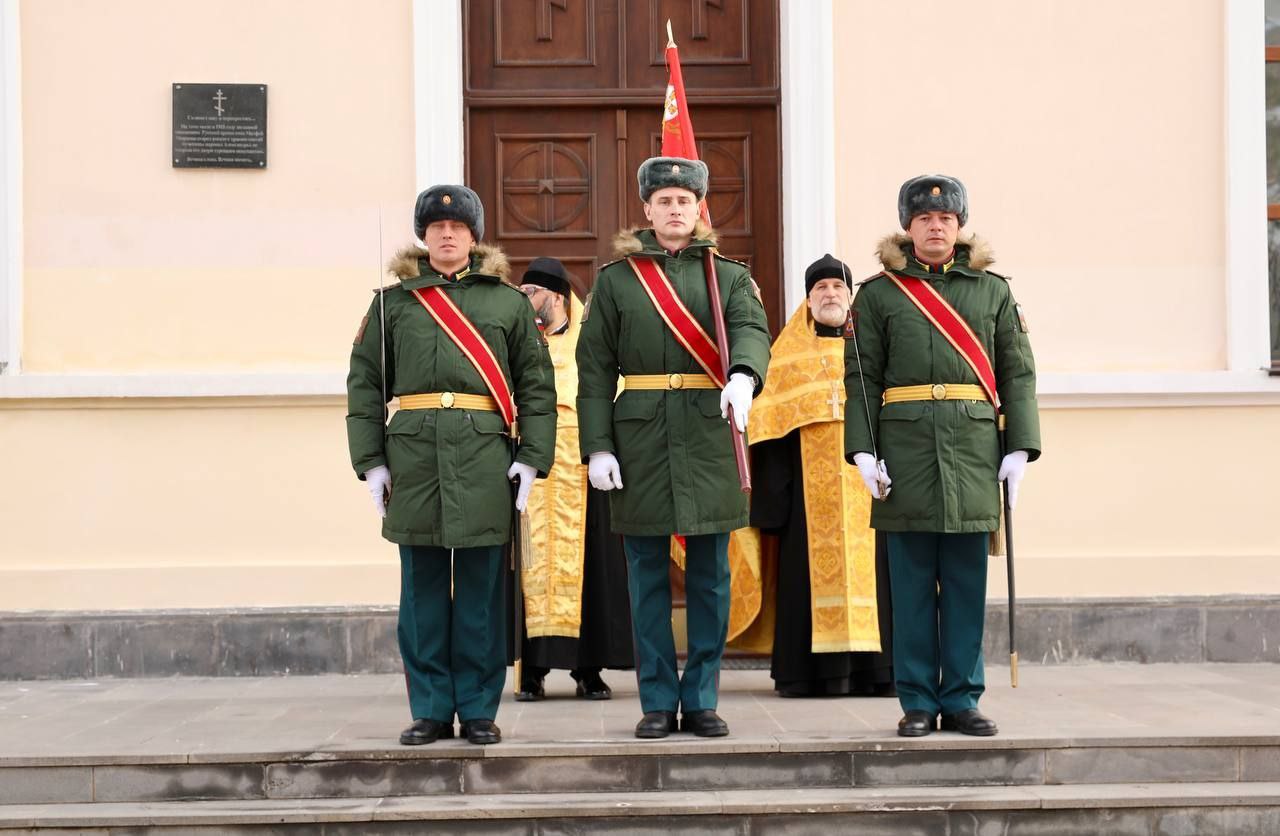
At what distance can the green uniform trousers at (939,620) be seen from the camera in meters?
5.54

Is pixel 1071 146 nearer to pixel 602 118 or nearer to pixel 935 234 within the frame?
pixel 602 118

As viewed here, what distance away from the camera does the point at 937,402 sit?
5527mm

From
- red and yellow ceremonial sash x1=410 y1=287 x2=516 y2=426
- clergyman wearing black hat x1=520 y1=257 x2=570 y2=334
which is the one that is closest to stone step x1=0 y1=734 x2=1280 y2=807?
red and yellow ceremonial sash x1=410 y1=287 x2=516 y2=426

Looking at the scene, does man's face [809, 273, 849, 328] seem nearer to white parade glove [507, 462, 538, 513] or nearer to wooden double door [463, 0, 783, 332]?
wooden double door [463, 0, 783, 332]

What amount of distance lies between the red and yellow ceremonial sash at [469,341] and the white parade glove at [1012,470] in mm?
1686

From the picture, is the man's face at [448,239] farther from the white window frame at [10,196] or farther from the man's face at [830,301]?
the white window frame at [10,196]

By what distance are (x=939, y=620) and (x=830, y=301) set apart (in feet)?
5.07

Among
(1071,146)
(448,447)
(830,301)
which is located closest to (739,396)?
(448,447)

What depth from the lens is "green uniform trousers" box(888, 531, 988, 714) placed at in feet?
18.2

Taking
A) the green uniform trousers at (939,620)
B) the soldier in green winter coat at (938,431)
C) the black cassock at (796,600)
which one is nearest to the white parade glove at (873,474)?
the soldier in green winter coat at (938,431)

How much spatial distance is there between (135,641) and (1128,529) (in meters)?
4.56

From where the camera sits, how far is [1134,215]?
7.73 meters

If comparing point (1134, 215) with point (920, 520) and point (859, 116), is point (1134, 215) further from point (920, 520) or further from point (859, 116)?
point (920, 520)

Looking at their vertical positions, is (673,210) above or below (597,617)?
above
